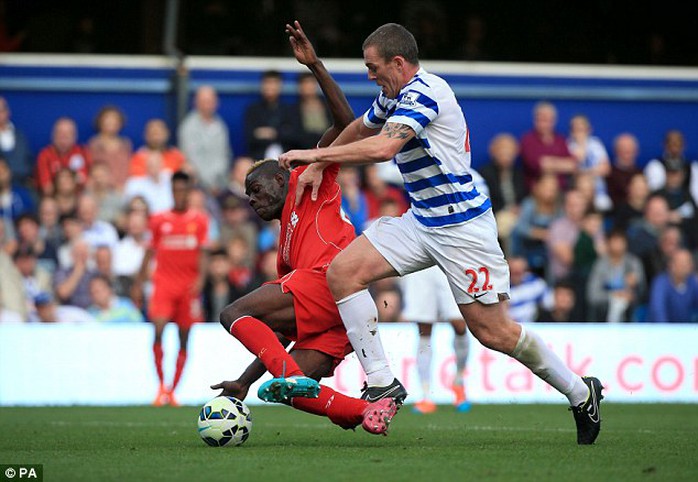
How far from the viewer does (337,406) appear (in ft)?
26.8

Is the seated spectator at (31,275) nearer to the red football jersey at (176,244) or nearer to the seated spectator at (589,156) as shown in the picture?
the red football jersey at (176,244)

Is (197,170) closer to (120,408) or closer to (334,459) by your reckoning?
(120,408)

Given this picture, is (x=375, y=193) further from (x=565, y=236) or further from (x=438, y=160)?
(x=438, y=160)

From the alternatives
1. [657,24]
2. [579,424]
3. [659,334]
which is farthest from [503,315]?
[657,24]

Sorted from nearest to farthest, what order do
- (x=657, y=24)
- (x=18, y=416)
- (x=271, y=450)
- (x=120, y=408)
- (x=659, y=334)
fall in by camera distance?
1. (x=271, y=450)
2. (x=18, y=416)
3. (x=120, y=408)
4. (x=659, y=334)
5. (x=657, y=24)

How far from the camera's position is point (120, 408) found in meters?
13.4

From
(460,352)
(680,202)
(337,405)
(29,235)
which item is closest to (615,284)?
(680,202)

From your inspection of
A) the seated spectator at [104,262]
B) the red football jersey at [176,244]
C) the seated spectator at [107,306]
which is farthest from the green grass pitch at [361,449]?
the seated spectator at [104,262]

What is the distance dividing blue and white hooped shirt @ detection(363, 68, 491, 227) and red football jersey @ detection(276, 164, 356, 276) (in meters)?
0.68

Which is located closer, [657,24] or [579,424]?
[579,424]

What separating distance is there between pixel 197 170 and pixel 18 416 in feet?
19.6

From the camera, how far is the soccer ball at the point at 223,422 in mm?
8273

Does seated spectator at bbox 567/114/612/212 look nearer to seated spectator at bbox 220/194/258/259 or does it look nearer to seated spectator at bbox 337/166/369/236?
seated spectator at bbox 337/166/369/236

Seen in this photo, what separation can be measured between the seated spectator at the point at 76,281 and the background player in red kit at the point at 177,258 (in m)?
0.79
